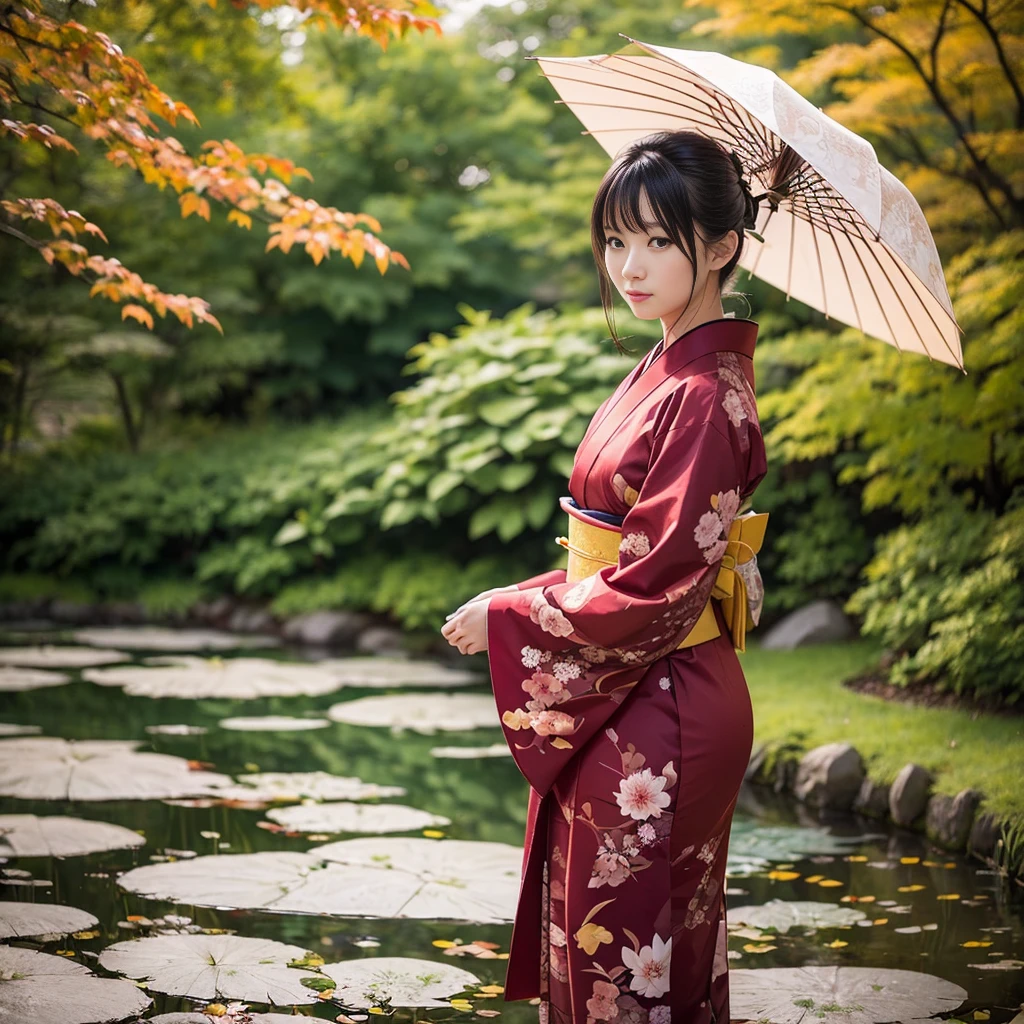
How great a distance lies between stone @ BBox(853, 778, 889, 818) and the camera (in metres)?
4.46

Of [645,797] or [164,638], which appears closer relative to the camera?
[645,797]

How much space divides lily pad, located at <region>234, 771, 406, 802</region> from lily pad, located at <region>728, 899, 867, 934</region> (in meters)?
1.70

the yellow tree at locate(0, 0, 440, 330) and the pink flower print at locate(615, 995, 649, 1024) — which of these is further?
the yellow tree at locate(0, 0, 440, 330)

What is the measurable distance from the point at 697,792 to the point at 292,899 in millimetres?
1804

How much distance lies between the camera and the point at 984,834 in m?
3.91

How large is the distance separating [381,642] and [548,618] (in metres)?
6.70

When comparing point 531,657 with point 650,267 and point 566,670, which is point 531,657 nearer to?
point 566,670

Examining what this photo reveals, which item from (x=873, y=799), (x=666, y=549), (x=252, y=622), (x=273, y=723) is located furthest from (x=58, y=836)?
(x=252, y=622)

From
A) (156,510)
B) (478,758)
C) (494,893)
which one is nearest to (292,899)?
(494,893)

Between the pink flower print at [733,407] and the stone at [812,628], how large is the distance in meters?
5.22

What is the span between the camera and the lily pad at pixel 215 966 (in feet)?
8.66

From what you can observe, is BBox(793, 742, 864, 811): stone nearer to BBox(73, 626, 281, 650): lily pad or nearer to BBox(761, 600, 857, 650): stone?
BBox(761, 600, 857, 650): stone

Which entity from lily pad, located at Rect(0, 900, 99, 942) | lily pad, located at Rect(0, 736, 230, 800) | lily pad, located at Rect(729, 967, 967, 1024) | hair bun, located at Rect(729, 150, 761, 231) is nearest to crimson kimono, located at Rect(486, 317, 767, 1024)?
hair bun, located at Rect(729, 150, 761, 231)

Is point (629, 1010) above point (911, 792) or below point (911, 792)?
above
